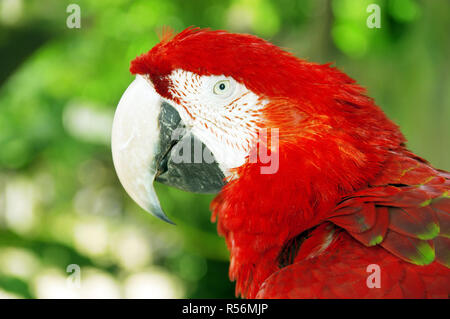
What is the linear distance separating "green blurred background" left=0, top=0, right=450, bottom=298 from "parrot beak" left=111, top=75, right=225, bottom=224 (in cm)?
126

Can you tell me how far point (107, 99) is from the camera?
2.18 m

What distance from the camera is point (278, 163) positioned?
0.83 metres

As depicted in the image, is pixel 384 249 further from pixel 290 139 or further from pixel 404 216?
pixel 290 139

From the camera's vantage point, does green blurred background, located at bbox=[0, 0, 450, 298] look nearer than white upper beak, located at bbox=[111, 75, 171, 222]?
No

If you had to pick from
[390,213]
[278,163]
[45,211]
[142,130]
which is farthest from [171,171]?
[45,211]

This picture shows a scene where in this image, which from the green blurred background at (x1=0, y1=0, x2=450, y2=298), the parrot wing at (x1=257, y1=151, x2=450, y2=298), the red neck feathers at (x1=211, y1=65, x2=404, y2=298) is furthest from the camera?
the green blurred background at (x1=0, y1=0, x2=450, y2=298)

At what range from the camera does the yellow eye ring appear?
879 mm

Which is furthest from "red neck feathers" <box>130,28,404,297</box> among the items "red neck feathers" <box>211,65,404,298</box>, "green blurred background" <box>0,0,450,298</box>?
"green blurred background" <box>0,0,450,298</box>

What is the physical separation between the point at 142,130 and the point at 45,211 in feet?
5.43

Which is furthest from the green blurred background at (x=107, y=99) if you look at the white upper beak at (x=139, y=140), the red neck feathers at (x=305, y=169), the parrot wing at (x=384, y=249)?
the parrot wing at (x=384, y=249)

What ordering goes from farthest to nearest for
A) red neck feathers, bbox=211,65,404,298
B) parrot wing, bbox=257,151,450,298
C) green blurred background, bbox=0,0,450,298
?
green blurred background, bbox=0,0,450,298
red neck feathers, bbox=211,65,404,298
parrot wing, bbox=257,151,450,298

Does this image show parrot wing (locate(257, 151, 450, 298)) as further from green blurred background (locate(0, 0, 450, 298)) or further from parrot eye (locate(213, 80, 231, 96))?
green blurred background (locate(0, 0, 450, 298))

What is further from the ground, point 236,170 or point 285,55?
point 285,55
